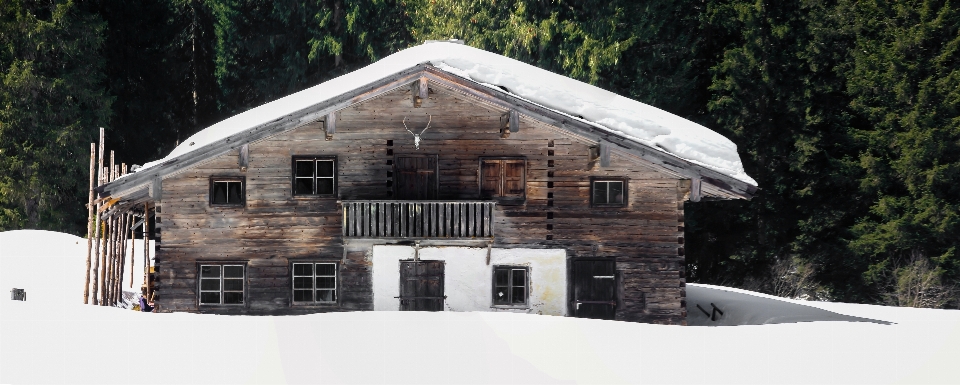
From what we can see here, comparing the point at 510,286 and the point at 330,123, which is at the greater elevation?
the point at 330,123

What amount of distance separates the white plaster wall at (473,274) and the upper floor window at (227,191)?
11.4 feet

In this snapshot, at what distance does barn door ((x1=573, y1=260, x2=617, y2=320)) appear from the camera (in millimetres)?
42531

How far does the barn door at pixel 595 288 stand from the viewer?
42531 millimetres

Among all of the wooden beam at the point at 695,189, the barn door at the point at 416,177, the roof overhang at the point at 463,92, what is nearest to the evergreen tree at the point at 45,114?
the roof overhang at the point at 463,92

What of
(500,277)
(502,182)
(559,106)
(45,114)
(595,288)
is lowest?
(595,288)

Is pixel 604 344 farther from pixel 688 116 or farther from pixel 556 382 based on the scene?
pixel 688 116

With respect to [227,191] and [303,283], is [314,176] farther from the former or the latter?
[303,283]

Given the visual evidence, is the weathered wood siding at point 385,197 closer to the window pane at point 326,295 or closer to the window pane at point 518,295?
the window pane at point 326,295

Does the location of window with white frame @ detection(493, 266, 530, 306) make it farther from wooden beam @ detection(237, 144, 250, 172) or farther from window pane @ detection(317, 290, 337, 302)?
wooden beam @ detection(237, 144, 250, 172)

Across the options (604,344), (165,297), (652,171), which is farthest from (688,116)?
(604,344)

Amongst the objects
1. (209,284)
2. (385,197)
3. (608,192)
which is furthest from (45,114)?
(608,192)

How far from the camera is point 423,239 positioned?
4238cm

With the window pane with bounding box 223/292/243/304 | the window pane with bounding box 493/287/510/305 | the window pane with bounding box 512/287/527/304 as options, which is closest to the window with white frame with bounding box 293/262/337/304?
the window pane with bounding box 223/292/243/304

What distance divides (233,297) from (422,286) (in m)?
4.51
